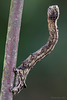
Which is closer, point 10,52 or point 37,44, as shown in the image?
point 10,52

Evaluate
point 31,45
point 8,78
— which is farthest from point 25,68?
point 31,45

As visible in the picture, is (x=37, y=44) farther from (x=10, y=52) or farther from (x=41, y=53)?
(x=10, y=52)

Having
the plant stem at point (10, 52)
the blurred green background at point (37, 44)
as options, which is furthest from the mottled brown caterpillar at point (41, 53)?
the blurred green background at point (37, 44)

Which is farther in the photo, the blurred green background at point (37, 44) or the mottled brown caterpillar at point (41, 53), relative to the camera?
the blurred green background at point (37, 44)

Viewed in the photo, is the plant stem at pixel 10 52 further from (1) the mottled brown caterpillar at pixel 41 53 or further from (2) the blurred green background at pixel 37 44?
(2) the blurred green background at pixel 37 44

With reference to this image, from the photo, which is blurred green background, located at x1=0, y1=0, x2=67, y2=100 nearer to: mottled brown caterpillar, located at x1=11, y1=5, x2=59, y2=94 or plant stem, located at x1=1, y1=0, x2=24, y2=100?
mottled brown caterpillar, located at x1=11, y1=5, x2=59, y2=94

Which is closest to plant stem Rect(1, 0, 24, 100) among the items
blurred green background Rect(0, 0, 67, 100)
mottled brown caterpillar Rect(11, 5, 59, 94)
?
mottled brown caterpillar Rect(11, 5, 59, 94)

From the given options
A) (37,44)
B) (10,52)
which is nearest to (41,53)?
(10,52)

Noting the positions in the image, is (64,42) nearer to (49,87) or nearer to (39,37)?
(39,37)
